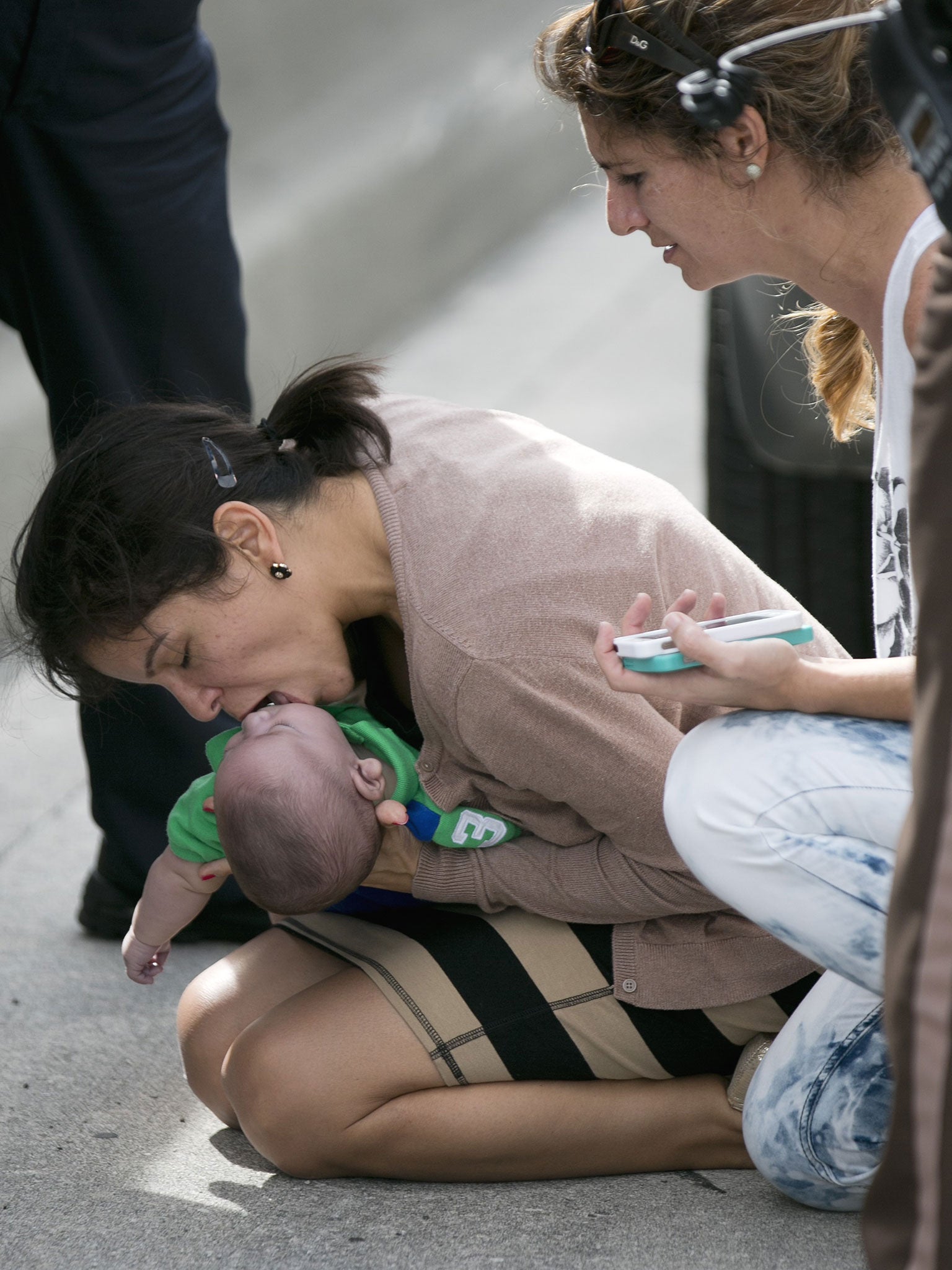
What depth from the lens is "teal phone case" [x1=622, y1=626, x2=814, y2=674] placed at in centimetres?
143

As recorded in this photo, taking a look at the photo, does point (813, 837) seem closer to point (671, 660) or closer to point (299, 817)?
point (671, 660)

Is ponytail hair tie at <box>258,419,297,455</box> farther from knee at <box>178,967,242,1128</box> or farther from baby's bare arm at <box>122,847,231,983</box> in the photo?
knee at <box>178,967,242,1128</box>

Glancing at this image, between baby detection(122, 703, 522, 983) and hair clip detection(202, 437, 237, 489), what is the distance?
30cm

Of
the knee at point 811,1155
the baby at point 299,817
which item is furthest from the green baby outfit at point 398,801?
the knee at point 811,1155

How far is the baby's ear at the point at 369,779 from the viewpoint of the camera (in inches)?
70.4

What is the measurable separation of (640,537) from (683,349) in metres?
3.95

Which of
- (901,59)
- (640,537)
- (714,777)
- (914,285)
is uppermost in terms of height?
(901,59)

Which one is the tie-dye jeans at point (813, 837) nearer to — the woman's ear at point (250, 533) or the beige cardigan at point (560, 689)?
the beige cardigan at point (560, 689)

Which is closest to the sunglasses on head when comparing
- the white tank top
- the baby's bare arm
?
the white tank top

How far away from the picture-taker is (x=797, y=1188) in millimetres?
1628

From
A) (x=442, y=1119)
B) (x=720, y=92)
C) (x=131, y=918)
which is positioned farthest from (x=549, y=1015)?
(x=720, y=92)

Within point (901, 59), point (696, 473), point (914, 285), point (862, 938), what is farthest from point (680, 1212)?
point (696, 473)

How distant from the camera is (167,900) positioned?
196 centimetres

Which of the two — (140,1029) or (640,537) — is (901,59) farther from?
(140,1029)
